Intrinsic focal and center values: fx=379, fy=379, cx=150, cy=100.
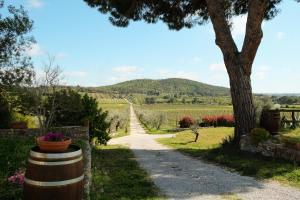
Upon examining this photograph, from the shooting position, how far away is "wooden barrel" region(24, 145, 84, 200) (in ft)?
14.4

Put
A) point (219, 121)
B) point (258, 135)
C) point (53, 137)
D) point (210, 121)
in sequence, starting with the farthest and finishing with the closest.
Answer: point (210, 121)
point (219, 121)
point (258, 135)
point (53, 137)

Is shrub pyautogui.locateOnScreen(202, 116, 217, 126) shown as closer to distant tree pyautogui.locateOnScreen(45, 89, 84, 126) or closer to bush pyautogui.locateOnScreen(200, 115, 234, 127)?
bush pyautogui.locateOnScreen(200, 115, 234, 127)

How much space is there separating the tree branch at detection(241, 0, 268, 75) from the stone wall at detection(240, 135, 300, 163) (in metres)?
2.62

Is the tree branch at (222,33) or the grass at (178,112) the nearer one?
the tree branch at (222,33)

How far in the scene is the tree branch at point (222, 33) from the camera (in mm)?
13867

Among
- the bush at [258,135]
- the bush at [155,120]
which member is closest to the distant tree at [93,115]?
the bush at [258,135]

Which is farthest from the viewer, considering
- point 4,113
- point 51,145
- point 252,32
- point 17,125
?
point 4,113

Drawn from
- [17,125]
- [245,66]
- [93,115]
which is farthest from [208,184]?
[17,125]

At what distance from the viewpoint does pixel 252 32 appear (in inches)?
534

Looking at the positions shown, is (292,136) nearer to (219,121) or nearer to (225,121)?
(225,121)

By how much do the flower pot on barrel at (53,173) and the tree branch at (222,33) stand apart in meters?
10.3

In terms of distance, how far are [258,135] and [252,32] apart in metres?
3.75

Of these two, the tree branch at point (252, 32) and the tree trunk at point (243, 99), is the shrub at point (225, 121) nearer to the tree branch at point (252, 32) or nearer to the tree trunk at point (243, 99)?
the tree trunk at point (243, 99)

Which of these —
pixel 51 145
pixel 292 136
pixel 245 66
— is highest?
pixel 245 66
